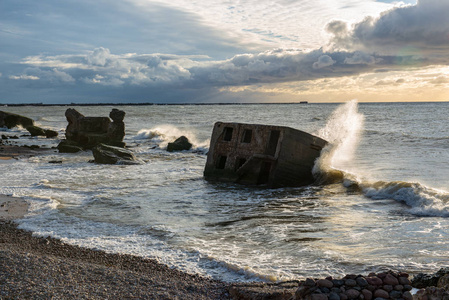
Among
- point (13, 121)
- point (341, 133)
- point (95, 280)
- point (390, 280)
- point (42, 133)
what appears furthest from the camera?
point (13, 121)

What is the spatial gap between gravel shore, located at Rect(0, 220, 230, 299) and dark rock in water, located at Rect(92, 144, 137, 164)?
11.8 metres

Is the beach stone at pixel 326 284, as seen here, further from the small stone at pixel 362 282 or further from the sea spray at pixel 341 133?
the sea spray at pixel 341 133

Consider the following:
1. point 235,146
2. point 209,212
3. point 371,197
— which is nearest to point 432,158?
point 371,197

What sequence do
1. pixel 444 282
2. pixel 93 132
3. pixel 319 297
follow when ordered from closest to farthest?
pixel 319 297, pixel 444 282, pixel 93 132

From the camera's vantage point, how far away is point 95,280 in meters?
5.27

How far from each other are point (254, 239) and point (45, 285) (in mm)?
3896

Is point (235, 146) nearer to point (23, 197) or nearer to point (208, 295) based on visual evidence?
point (23, 197)

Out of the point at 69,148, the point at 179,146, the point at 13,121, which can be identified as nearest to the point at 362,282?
the point at 179,146

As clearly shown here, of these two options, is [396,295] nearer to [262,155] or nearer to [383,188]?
[383,188]

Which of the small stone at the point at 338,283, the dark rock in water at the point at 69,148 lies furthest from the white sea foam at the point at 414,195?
the dark rock in water at the point at 69,148

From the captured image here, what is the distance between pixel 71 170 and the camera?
16328 mm

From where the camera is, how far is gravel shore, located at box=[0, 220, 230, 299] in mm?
4750

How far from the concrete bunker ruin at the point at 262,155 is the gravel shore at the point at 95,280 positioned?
7530mm

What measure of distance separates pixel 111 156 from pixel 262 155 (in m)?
8.11
